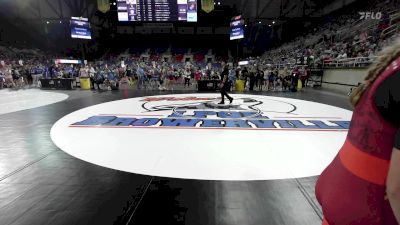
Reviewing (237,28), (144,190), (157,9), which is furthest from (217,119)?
(237,28)

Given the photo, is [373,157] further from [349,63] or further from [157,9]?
[157,9]

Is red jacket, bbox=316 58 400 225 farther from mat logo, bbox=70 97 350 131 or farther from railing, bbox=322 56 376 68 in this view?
railing, bbox=322 56 376 68

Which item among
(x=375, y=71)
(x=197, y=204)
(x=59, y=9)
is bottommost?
(x=197, y=204)

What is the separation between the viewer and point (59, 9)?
95.0 ft

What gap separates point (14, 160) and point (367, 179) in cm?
486

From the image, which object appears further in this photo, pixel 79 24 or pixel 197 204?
pixel 79 24

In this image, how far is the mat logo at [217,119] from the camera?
20.4 ft

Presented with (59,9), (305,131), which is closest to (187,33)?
(59,9)

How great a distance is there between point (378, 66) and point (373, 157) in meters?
0.32

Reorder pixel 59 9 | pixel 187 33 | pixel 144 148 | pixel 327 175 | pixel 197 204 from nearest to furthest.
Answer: pixel 327 175, pixel 197 204, pixel 144 148, pixel 59 9, pixel 187 33

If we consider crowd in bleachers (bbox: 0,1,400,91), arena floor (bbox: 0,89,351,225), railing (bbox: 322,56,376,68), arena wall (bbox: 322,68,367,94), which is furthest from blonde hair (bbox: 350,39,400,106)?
arena wall (bbox: 322,68,367,94)

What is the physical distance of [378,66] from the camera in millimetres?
923

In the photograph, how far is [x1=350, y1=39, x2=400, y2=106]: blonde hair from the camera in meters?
0.89

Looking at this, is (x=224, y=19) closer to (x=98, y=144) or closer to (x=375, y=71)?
(x=98, y=144)
